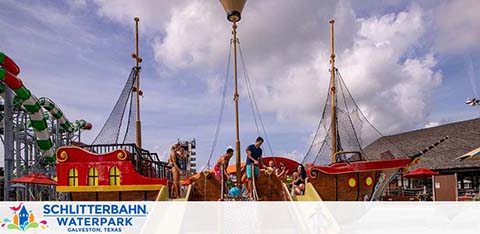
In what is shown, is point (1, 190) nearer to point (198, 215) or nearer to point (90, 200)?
point (90, 200)

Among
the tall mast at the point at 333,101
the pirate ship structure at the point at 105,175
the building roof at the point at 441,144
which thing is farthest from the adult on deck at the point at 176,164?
the building roof at the point at 441,144

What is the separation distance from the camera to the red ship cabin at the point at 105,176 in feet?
33.1

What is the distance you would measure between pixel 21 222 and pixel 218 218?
6491 mm

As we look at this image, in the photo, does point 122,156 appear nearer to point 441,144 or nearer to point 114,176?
point 114,176

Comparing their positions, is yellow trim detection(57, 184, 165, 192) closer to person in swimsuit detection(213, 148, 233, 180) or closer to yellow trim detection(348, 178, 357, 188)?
person in swimsuit detection(213, 148, 233, 180)

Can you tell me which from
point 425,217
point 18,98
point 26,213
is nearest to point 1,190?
point 18,98

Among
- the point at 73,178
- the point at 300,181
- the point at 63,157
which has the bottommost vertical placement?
the point at 300,181

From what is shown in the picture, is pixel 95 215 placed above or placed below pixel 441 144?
below

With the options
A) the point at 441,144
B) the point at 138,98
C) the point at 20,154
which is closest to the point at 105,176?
the point at 138,98

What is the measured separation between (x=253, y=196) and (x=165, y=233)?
260 cm

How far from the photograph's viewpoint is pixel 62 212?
10.3 meters

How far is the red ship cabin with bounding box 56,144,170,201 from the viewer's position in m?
10.1

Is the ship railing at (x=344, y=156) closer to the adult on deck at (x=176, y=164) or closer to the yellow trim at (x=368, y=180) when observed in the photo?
the yellow trim at (x=368, y=180)

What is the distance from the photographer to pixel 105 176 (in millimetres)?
10219
